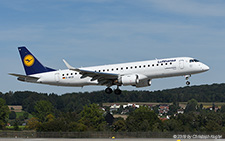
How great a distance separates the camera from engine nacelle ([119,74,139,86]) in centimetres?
6291

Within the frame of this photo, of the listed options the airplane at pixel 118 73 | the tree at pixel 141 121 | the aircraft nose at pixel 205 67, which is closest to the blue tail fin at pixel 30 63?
the airplane at pixel 118 73

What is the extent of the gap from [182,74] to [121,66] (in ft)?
30.3

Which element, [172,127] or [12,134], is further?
[172,127]

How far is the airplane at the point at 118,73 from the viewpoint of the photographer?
62.1 meters

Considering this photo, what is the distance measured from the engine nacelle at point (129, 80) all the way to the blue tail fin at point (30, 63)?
1427cm

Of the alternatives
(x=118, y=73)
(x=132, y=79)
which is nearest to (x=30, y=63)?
(x=118, y=73)

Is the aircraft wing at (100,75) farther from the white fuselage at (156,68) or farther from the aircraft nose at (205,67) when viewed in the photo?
the aircraft nose at (205,67)

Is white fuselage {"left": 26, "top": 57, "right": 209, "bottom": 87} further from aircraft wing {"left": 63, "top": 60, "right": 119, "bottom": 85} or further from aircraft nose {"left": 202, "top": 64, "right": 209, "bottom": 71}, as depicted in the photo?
aircraft wing {"left": 63, "top": 60, "right": 119, "bottom": 85}

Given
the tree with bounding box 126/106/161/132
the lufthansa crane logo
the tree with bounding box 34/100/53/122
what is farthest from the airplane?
the tree with bounding box 34/100/53/122

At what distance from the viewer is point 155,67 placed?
2456 inches

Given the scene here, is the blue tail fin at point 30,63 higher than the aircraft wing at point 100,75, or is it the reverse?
the blue tail fin at point 30,63

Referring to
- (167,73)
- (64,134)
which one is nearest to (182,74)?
(167,73)

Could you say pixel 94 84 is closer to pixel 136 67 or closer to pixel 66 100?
pixel 136 67

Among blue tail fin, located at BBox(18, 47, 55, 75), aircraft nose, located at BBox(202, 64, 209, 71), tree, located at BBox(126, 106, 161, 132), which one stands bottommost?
tree, located at BBox(126, 106, 161, 132)
